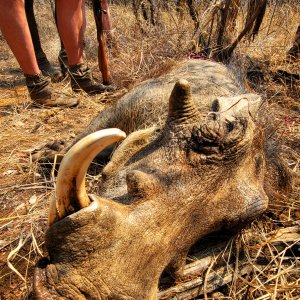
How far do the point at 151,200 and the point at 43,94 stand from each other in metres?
2.99

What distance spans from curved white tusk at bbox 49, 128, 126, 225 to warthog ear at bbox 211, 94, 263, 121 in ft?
2.57

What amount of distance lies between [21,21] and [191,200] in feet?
9.45

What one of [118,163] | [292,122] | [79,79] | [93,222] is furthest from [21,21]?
[93,222]

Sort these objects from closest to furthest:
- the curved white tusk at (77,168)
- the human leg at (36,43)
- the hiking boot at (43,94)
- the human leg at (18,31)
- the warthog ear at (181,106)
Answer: the curved white tusk at (77,168) < the warthog ear at (181,106) < the human leg at (18,31) < the hiking boot at (43,94) < the human leg at (36,43)

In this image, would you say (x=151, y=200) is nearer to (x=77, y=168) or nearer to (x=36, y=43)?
(x=77, y=168)

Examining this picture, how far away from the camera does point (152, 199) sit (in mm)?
1406

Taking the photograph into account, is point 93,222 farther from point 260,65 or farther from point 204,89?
point 260,65

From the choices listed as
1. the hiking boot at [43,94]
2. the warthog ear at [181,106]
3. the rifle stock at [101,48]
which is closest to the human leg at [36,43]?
the rifle stock at [101,48]

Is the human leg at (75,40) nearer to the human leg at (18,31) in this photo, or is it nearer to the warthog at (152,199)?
the human leg at (18,31)

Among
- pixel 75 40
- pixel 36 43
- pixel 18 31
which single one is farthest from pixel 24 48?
pixel 36 43

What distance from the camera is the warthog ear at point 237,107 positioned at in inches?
72.1

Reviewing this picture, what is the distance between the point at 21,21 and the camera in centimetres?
360

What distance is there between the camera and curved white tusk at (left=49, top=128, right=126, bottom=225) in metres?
1.18

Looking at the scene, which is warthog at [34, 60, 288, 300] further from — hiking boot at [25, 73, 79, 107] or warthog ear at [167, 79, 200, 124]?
hiking boot at [25, 73, 79, 107]
